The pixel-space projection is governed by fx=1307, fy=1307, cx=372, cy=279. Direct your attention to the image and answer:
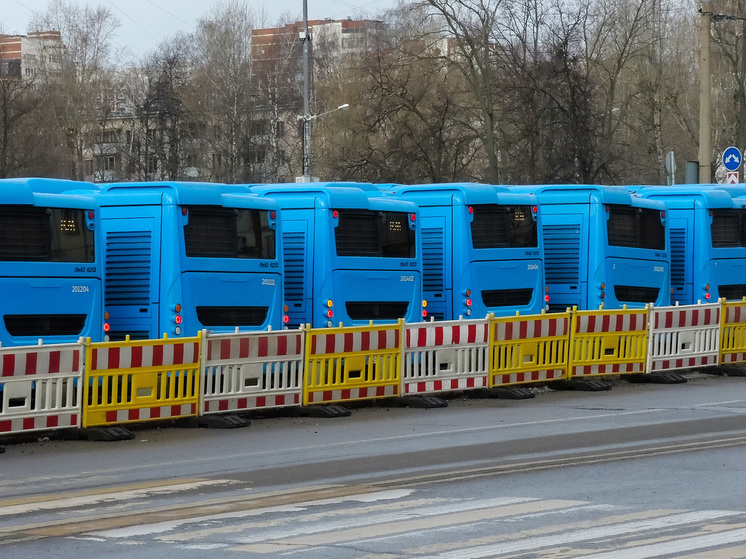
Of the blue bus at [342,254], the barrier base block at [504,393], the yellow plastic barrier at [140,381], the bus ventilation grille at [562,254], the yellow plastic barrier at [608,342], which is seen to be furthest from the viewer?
the bus ventilation grille at [562,254]

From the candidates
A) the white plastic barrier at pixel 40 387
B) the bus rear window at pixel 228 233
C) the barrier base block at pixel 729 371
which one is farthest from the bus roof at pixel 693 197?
the white plastic barrier at pixel 40 387

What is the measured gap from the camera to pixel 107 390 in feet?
46.3

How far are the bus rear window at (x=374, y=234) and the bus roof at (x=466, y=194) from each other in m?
1.76

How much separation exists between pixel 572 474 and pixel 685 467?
3.46ft

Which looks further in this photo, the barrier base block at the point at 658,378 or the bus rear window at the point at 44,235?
the barrier base block at the point at 658,378


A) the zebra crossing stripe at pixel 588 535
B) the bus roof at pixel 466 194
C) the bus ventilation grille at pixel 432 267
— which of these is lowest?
the zebra crossing stripe at pixel 588 535

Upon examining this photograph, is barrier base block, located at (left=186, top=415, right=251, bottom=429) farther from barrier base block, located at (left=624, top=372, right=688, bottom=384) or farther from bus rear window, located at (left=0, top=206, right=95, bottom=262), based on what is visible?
barrier base block, located at (left=624, top=372, right=688, bottom=384)

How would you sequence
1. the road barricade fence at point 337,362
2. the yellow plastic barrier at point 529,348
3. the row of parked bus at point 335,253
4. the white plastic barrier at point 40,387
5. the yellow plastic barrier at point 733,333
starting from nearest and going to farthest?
the white plastic barrier at point 40,387 → the road barricade fence at point 337,362 → the row of parked bus at point 335,253 → the yellow plastic barrier at point 529,348 → the yellow plastic barrier at point 733,333

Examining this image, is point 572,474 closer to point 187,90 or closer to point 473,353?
point 473,353

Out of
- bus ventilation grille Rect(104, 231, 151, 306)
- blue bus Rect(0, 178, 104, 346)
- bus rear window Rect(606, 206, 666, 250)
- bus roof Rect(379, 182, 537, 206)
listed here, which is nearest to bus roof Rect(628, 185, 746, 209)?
bus rear window Rect(606, 206, 666, 250)

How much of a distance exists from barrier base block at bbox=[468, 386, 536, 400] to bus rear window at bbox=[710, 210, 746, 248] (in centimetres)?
938

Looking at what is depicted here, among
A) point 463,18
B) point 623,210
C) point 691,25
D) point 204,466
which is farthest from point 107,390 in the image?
point 691,25

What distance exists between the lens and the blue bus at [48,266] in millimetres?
15812

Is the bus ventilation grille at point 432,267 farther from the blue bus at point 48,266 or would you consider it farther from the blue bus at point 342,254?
the blue bus at point 48,266
